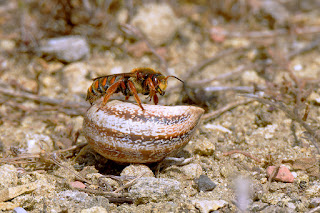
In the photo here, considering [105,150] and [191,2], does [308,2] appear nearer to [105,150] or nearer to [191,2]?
[191,2]

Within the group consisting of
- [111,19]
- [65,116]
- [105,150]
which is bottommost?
[65,116]

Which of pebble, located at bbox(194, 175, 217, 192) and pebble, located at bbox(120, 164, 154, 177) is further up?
pebble, located at bbox(120, 164, 154, 177)

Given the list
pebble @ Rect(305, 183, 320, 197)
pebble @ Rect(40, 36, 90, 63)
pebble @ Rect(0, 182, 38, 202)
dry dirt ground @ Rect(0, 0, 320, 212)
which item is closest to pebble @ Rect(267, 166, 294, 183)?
dry dirt ground @ Rect(0, 0, 320, 212)

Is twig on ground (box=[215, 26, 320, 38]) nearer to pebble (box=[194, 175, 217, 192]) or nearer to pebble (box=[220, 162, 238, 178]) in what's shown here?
pebble (box=[220, 162, 238, 178])

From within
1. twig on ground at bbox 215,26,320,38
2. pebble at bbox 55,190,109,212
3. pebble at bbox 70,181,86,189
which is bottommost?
pebble at bbox 70,181,86,189

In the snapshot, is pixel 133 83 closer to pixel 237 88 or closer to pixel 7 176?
pixel 7 176

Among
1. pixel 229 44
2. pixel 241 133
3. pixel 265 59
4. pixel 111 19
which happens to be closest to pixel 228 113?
pixel 241 133
